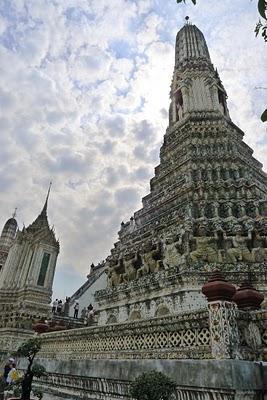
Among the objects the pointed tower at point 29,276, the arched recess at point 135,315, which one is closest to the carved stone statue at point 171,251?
the arched recess at point 135,315

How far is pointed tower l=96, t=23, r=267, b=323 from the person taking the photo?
14.8 meters

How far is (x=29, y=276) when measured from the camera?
28.7 metres

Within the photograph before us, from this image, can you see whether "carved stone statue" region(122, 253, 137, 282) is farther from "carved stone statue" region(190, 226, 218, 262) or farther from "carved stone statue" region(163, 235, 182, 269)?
"carved stone statue" region(190, 226, 218, 262)

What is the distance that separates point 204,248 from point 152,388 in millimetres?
11420

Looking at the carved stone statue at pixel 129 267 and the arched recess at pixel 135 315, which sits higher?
the carved stone statue at pixel 129 267

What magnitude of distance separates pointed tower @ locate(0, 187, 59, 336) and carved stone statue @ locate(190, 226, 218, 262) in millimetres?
17679

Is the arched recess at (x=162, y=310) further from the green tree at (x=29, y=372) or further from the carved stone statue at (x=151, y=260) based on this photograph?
the green tree at (x=29, y=372)

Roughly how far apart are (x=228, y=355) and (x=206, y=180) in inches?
601

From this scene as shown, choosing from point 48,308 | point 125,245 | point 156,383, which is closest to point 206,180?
point 125,245

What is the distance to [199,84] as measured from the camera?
29.2 meters

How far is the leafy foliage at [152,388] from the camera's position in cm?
456

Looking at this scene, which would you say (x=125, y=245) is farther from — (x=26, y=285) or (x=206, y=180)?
(x=26, y=285)

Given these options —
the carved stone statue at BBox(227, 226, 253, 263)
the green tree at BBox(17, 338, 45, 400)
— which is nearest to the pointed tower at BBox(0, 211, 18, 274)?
the carved stone statue at BBox(227, 226, 253, 263)

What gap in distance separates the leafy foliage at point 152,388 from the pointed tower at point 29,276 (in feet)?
79.6
